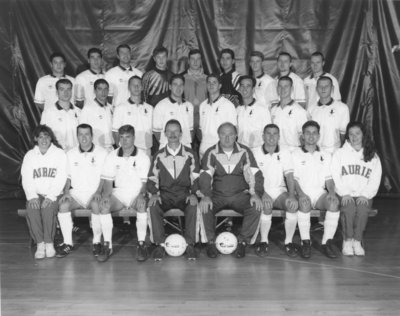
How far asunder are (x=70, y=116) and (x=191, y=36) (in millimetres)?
1935

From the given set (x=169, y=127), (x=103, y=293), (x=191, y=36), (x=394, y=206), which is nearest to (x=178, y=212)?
(x=169, y=127)

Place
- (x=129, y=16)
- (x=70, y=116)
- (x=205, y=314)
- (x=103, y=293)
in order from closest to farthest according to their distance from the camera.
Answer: (x=205, y=314) → (x=103, y=293) → (x=70, y=116) → (x=129, y=16)

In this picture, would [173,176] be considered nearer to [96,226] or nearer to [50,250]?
[96,226]

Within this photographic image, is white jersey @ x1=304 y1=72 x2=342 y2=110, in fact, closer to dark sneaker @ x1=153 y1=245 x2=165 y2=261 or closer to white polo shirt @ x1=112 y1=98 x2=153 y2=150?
white polo shirt @ x1=112 y1=98 x2=153 y2=150

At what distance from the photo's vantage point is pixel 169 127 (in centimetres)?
565

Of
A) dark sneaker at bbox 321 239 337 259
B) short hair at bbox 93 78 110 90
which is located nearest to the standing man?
short hair at bbox 93 78 110 90

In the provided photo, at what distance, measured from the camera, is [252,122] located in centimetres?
628

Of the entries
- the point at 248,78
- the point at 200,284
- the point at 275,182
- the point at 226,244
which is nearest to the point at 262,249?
the point at 226,244

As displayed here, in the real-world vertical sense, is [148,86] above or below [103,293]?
above

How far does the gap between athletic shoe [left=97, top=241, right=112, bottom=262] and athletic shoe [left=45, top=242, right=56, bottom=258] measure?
440mm

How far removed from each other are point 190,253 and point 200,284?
2.19ft

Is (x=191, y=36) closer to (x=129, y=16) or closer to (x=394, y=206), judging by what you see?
(x=129, y=16)

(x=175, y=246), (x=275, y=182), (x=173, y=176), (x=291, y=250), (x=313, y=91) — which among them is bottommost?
(x=291, y=250)

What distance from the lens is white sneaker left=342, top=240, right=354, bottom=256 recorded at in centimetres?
549
